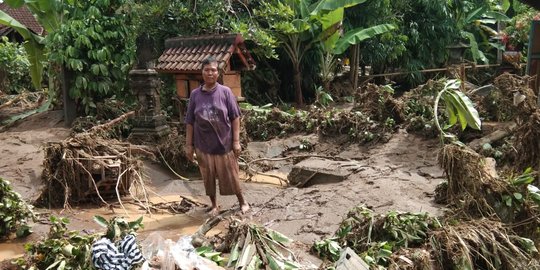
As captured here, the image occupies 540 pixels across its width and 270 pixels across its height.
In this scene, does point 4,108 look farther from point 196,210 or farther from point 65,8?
point 196,210

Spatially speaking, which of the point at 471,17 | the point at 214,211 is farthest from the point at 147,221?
the point at 471,17

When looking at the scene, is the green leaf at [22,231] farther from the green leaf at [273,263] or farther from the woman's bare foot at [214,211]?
the green leaf at [273,263]

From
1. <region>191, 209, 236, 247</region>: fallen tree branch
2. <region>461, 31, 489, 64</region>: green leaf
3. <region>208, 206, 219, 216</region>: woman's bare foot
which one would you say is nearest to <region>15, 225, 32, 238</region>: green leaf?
<region>191, 209, 236, 247</region>: fallen tree branch

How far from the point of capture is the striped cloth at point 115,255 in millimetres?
3316

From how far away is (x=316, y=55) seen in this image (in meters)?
13.6

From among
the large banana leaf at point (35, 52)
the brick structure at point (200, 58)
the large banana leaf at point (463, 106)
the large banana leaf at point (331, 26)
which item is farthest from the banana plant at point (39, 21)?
the large banana leaf at point (463, 106)

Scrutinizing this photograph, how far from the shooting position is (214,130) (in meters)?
5.48

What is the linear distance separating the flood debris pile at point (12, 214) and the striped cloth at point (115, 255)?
5.84 ft

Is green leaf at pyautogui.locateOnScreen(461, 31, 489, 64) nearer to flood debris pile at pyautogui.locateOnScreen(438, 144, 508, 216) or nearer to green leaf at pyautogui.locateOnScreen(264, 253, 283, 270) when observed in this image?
flood debris pile at pyautogui.locateOnScreen(438, 144, 508, 216)

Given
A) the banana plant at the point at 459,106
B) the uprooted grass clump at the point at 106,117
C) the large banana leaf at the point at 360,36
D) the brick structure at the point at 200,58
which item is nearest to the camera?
the banana plant at the point at 459,106

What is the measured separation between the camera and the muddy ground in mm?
5270

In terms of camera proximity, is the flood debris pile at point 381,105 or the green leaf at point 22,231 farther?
the flood debris pile at point 381,105

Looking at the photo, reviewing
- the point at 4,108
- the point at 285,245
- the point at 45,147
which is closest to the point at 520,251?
the point at 285,245

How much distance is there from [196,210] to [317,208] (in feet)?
4.96
